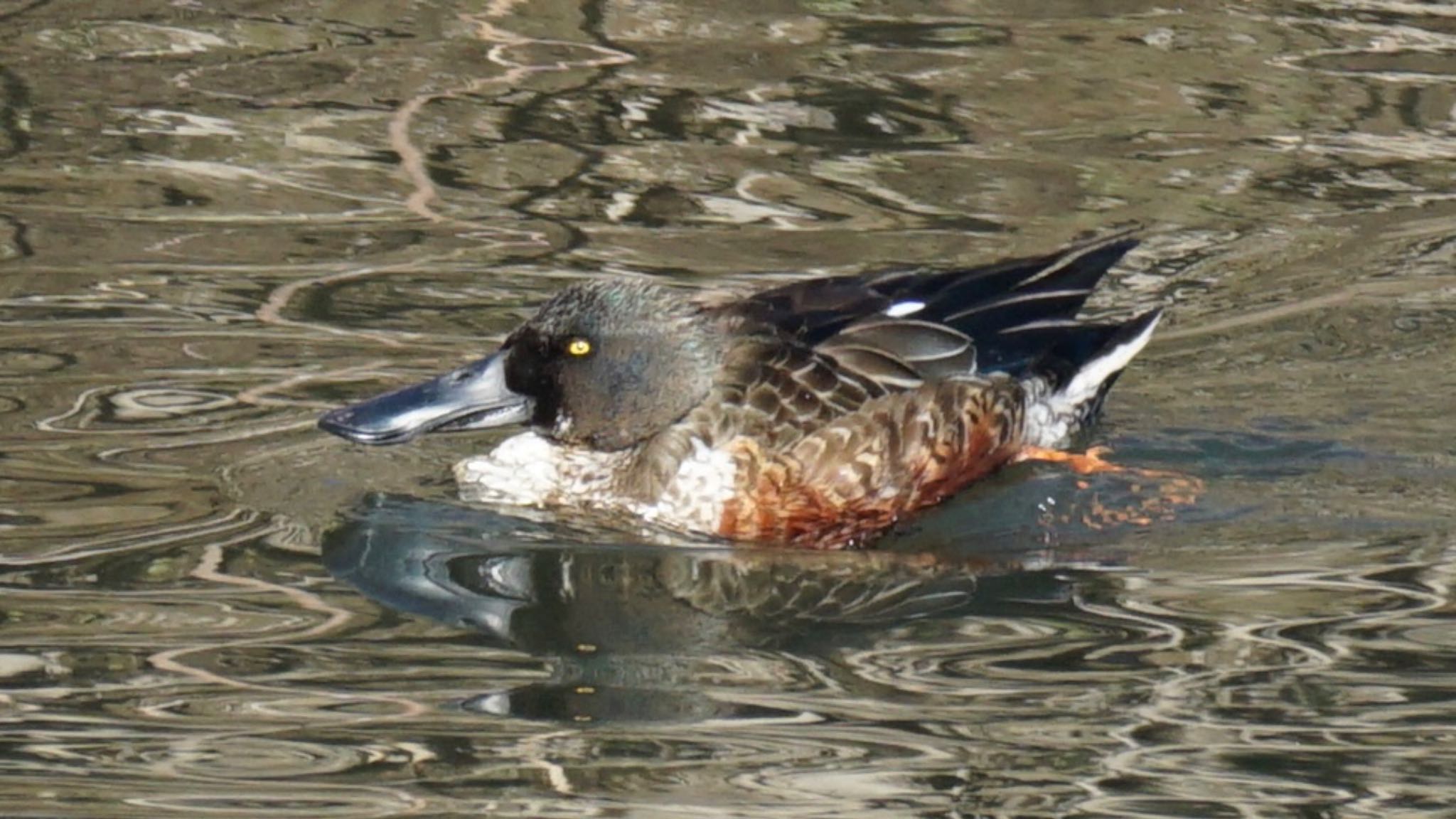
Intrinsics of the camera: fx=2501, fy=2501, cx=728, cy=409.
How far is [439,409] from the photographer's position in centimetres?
689

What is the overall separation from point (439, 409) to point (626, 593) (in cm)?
92

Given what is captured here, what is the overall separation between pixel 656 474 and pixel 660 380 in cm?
28

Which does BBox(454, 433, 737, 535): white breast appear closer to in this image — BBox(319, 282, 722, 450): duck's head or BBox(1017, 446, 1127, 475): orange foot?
BBox(319, 282, 722, 450): duck's head

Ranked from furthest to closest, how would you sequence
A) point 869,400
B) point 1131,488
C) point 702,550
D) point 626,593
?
point 1131,488 < point 869,400 < point 702,550 < point 626,593

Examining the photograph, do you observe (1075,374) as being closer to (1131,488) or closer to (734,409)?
(1131,488)

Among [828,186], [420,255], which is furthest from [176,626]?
[828,186]

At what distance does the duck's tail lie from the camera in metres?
7.72

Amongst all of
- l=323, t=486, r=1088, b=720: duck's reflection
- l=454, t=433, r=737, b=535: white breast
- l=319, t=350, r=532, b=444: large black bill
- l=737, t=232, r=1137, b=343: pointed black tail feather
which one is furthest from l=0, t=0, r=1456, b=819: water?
l=737, t=232, r=1137, b=343: pointed black tail feather

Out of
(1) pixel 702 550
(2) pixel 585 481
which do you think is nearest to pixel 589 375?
(2) pixel 585 481

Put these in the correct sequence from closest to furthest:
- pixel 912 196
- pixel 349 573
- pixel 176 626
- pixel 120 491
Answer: pixel 176 626 → pixel 349 573 → pixel 120 491 → pixel 912 196

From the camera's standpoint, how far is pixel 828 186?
390 inches

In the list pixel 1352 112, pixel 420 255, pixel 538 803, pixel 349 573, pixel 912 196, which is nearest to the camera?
pixel 538 803

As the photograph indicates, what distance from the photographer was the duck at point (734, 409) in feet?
22.5

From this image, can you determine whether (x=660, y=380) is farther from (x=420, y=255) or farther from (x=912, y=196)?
(x=912, y=196)
